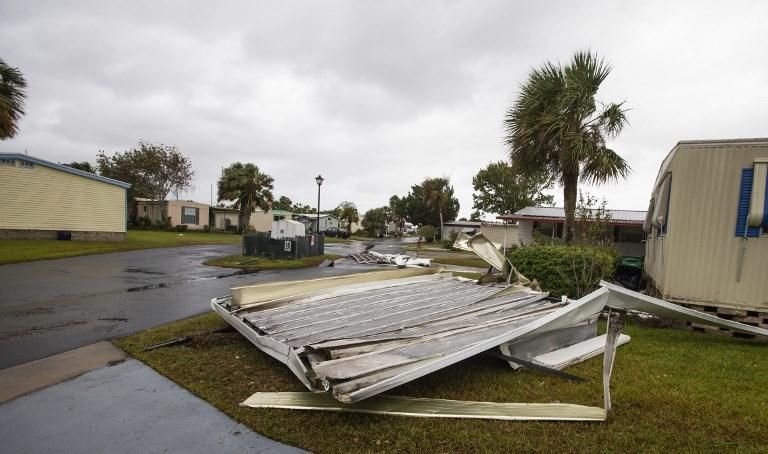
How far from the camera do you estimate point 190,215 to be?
3822 centimetres

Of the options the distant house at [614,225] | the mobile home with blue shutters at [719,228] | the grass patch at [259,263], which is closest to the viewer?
the mobile home with blue shutters at [719,228]

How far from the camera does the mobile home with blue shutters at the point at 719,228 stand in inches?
217

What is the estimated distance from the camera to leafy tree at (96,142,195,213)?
1511 inches

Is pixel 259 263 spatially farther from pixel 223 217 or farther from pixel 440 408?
pixel 223 217

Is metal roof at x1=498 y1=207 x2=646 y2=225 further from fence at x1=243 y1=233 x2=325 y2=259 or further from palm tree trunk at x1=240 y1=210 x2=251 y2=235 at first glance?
palm tree trunk at x1=240 y1=210 x2=251 y2=235

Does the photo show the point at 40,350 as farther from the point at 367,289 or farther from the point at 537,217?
the point at 537,217

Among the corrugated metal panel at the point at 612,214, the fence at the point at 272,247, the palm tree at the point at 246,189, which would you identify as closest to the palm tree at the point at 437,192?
the palm tree at the point at 246,189

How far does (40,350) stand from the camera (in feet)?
14.8

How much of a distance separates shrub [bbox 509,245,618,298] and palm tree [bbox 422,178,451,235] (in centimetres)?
3578

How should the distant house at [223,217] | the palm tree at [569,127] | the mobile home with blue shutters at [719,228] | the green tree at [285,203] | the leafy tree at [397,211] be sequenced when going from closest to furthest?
the mobile home with blue shutters at [719,228], the palm tree at [569,127], the distant house at [223,217], the leafy tree at [397,211], the green tree at [285,203]

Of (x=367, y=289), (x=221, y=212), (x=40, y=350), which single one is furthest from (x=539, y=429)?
(x=221, y=212)

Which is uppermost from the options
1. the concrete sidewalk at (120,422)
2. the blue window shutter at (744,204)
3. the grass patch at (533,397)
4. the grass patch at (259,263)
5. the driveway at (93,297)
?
the blue window shutter at (744,204)

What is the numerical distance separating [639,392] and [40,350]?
6517 mm

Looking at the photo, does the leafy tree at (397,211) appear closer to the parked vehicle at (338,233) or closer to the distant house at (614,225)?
the parked vehicle at (338,233)
